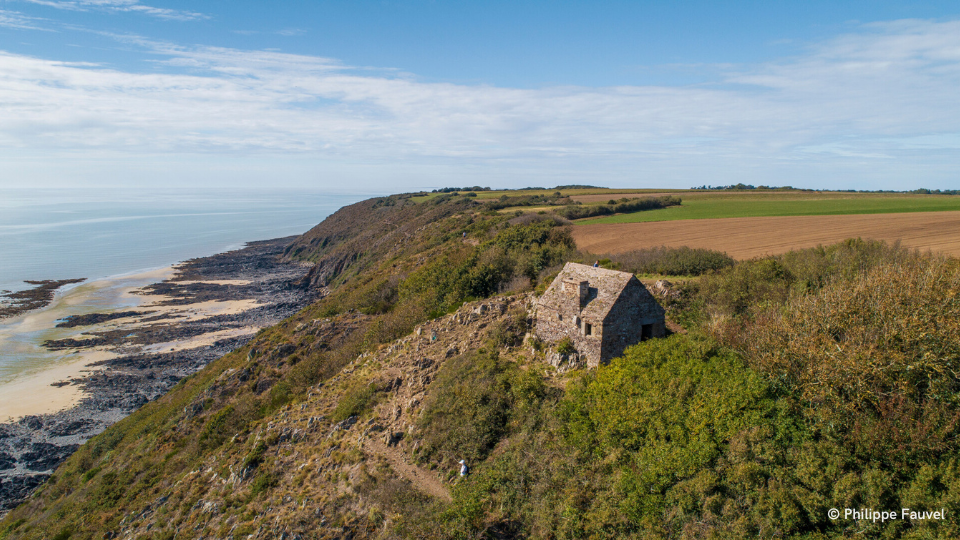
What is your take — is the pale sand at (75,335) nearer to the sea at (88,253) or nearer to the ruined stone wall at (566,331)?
the sea at (88,253)

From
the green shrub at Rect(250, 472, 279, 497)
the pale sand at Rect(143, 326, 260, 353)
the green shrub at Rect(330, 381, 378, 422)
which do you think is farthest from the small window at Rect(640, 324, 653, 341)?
the pale sand at Rect(143, 326, 260, 353)

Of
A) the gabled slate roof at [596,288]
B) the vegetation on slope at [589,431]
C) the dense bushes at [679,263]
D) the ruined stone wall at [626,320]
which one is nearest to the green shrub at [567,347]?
the vegetation on slope at [589,431]

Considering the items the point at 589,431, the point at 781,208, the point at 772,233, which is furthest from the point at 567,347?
the point at 781,208

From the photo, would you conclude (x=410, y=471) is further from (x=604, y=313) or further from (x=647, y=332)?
(x=647, y=332)

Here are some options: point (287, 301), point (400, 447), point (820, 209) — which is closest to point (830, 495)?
point (400, 447)

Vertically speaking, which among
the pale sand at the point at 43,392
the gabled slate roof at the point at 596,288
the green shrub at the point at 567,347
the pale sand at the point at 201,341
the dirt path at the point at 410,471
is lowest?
the pale sand at the point at 43,392
